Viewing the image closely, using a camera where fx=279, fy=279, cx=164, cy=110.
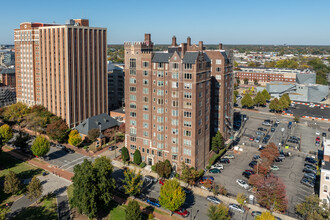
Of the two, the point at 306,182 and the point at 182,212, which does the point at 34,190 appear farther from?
the point at 306,182

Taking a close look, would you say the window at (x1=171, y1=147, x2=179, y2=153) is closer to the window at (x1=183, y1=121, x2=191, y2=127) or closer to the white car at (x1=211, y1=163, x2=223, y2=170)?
the window at (x1=183, y1=121, x2=191, y2=127)

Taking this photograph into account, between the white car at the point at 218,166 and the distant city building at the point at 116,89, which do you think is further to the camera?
the distant city building at the point at 116,89

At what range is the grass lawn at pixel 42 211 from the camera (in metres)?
63.5

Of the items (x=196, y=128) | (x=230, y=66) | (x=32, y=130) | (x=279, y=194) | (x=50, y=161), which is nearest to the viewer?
(x=279, y=194)

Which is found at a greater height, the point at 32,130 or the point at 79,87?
the point at 79,87

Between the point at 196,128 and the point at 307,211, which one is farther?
the point at 196,128

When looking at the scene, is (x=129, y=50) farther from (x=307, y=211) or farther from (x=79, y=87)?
(x=307, y=211)

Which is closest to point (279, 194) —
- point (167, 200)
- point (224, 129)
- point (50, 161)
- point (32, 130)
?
point (167, 200)

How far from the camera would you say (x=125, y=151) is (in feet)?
299

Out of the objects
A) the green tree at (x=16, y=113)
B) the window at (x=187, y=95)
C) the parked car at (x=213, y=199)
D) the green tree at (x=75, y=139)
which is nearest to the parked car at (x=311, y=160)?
the parked car at (x=213, y=199)

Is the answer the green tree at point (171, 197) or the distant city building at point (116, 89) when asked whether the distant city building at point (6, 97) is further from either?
the green tree at point (171, 197)

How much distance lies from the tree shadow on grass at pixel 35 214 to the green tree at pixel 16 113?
72.9m

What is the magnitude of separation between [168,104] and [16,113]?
275ft

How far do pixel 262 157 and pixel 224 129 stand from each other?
22791 mm
